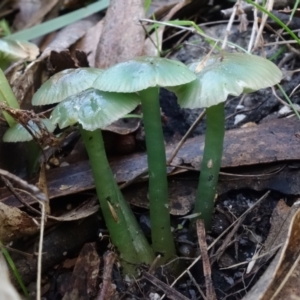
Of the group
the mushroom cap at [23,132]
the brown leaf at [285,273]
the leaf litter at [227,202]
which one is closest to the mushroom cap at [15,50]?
the leaf litter at [227,202]

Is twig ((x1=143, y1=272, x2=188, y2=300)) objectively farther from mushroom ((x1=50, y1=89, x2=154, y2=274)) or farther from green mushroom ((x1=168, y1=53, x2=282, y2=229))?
green mushroom ((x1=168, y1=53, x2=282, y2=229))

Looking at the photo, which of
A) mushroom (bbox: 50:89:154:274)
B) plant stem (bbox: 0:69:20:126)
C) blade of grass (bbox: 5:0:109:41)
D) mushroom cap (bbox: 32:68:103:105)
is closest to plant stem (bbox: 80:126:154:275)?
mushroom (bbox: 50:89:154:274)

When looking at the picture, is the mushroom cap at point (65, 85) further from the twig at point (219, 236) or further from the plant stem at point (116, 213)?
the twig at point (219, 236)

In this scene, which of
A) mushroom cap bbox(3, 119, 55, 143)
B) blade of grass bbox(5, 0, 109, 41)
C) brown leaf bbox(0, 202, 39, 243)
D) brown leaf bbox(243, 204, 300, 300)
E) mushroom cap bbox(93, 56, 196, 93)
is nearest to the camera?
brown leaf bbox(243, 204, 300, 300)

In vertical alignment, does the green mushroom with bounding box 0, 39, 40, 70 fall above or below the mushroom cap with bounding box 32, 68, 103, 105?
below

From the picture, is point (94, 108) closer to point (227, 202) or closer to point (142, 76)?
point (142, 76)

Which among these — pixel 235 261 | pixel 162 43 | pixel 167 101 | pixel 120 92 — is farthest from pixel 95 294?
pixel 162 43
